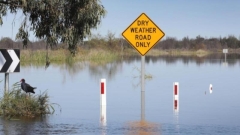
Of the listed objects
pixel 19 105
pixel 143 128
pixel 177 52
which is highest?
pixel 177 52

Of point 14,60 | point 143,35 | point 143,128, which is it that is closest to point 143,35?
point 143,35

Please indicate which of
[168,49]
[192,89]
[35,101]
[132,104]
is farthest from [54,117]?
[168,49]

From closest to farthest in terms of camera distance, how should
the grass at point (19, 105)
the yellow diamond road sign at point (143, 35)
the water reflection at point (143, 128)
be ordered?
the water reflection at point (143, 128), the grass at point (19, 105), the yellow diamond road sign at point (143, 35)

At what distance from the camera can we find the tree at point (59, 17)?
680 inches

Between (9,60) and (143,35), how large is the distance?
3.87 metres

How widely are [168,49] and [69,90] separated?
103m

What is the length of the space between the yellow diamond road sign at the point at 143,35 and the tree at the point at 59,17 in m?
1.27

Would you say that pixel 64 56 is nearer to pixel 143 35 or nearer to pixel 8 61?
pixel 8 61

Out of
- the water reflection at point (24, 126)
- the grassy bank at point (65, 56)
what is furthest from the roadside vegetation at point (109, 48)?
the water reflection at point (24, 126)

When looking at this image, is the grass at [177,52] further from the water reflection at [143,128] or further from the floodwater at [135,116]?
the water reflection at [143,128]

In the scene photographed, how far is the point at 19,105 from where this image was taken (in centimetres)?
1662

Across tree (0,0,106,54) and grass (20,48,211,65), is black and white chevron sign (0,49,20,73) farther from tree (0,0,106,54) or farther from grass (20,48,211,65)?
grass (20,48,211,65)

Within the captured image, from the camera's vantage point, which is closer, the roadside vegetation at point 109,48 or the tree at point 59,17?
the tree at point 59,17

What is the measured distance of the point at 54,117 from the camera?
55.5 feet
